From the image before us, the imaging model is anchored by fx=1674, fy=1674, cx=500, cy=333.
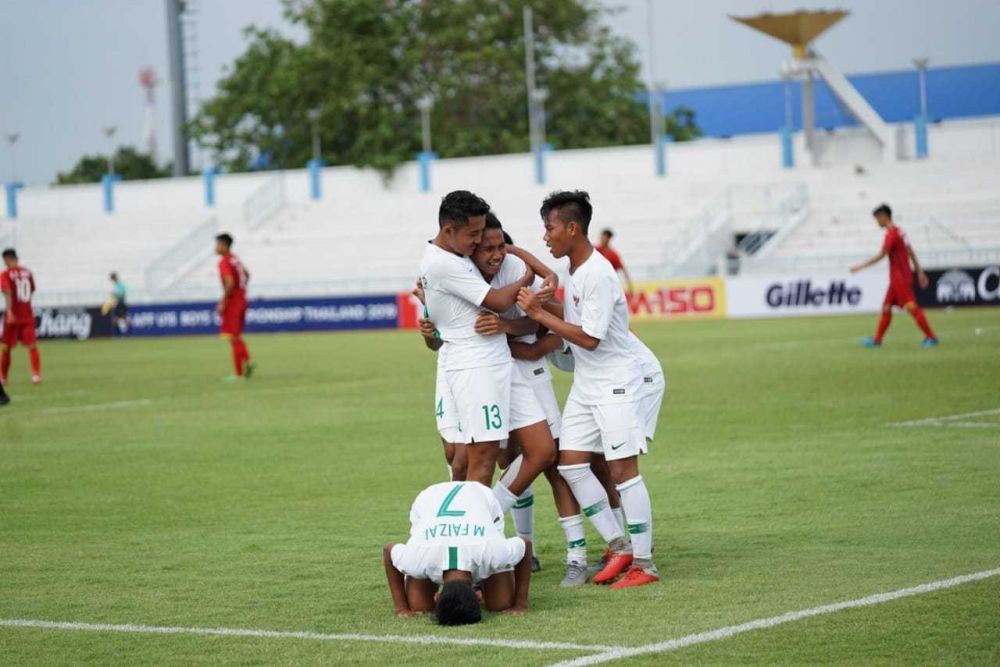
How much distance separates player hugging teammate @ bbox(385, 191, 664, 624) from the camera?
28.7 feet

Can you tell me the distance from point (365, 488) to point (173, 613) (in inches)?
186

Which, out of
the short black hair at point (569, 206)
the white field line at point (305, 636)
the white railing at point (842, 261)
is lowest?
the white field line at point (305, 636)

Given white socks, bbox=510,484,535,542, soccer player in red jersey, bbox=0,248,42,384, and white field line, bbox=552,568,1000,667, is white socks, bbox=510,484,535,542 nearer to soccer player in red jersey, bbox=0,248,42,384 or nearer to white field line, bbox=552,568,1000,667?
white field line, bbox=552,568,1000,667

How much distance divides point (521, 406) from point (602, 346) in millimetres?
554

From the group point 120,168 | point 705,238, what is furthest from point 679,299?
point 120,168

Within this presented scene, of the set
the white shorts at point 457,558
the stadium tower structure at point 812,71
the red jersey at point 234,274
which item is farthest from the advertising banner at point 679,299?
the white shorts at point 457,558

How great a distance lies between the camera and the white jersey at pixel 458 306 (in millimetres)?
8812

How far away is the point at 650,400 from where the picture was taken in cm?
920

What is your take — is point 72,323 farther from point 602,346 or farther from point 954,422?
point 602,346

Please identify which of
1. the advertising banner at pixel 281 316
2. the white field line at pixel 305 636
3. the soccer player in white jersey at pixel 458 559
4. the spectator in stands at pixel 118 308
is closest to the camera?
the white field line at pixel 305 636

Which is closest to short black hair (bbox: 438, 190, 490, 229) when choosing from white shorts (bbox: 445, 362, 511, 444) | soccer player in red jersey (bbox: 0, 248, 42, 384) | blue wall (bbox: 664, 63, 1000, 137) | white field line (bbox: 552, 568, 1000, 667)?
white shorts (bbox: 445, 362, 511, 444)

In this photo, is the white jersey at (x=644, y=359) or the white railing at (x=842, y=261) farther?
the white railing at (x=842, y=261)

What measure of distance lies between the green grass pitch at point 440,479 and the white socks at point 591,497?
0.40m

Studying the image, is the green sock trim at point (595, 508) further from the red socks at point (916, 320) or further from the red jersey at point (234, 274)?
the red socks at point (916, 320)
